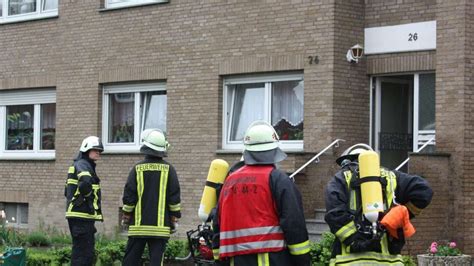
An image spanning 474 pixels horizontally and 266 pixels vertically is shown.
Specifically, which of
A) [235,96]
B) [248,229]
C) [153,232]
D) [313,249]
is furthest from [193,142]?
[248,229]

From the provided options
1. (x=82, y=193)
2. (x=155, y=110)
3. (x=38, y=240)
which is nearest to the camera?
(x=82, y=193)

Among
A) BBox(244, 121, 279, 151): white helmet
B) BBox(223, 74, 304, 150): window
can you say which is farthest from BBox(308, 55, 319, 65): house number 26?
BBox(244, 121, 279, 151): white helmet

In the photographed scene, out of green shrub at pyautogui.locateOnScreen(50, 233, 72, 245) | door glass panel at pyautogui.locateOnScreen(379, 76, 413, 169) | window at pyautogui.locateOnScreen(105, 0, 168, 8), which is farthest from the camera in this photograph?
window at pyautogui.locateOnScreen(105, 0, 168, 8)

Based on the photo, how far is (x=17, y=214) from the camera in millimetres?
20984

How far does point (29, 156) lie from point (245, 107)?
5.65 m

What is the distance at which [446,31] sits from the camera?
48.9ft

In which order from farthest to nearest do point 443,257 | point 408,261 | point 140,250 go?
1. point 443,257
2. point 408,261
3. point 140,250

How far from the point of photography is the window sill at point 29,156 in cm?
2055

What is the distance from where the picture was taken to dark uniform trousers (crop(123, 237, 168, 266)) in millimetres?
11312

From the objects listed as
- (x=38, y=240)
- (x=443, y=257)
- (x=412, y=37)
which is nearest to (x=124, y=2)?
(x=38, y=240)

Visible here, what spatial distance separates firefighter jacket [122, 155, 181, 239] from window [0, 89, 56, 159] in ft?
31.5

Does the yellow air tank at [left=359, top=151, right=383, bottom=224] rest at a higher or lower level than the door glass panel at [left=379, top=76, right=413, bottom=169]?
lower

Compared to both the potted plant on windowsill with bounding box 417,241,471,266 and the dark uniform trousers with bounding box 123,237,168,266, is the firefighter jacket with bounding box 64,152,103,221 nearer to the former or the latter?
the dark uniform trousers with bounding box 123,237,168,266

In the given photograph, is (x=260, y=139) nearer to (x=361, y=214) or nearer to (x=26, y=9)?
(x=361, y=214)
